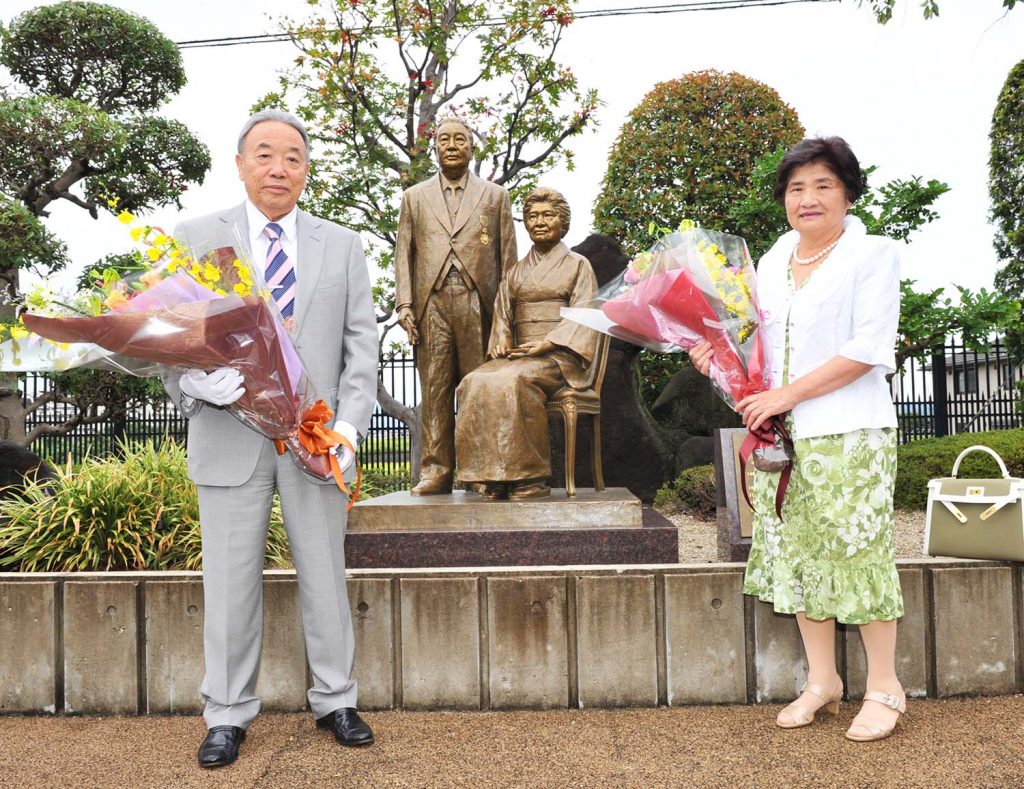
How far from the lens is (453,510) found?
137 inches

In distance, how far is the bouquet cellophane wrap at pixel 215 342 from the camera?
2.14m

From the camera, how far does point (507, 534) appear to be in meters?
3.40

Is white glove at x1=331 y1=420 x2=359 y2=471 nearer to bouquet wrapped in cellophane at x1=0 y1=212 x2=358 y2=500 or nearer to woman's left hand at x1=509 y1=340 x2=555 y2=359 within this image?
bouquet wrapped in cellophane at x1=0 y1=212 x2=358 y2=500

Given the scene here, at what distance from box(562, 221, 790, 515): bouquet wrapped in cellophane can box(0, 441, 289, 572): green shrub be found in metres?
2.48

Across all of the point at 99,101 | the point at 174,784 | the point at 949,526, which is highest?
the point at 99,101

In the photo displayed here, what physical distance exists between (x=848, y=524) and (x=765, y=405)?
1.41 ft

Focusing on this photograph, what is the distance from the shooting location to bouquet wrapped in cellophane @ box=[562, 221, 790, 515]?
8.55 ft

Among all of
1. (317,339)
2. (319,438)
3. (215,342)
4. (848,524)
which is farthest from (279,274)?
(848,524)

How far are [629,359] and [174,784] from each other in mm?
5926

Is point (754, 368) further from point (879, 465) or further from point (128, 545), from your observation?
point (128, 545)

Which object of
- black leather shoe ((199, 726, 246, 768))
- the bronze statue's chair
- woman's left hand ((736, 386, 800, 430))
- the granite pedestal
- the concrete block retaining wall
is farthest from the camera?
the bronze statue's chair

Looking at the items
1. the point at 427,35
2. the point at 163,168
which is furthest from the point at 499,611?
the point at 163,168

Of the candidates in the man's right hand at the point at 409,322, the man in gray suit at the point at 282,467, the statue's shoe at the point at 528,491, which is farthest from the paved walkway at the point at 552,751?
the man's right hand at the point at 409,322

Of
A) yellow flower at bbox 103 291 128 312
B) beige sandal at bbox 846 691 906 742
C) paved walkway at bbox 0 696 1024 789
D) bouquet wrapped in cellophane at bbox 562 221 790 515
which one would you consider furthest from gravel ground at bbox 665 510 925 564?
yellow flower at bbox 103 291 128 312
